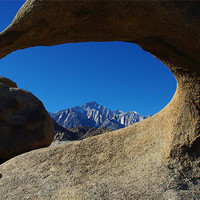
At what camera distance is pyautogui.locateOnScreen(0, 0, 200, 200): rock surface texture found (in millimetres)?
2463

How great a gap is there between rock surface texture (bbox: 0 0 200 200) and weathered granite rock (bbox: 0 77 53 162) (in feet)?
5.07

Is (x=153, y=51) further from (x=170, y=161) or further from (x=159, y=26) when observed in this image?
(x=170, y=161)

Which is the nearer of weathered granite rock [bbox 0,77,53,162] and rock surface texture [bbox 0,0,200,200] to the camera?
rock surface texture [bbox 0,0,200,200]

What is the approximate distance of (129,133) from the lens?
415 cm

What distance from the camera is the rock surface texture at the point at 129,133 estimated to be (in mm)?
2463

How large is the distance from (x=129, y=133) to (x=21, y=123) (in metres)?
3.33

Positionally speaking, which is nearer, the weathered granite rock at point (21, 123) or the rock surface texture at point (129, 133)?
the rock surface texture at point (129, 133)

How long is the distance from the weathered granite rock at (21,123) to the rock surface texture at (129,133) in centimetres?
154

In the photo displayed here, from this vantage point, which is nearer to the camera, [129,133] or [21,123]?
[129,133]

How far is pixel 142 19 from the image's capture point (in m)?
2.58

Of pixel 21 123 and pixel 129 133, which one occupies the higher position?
pixel 21 123

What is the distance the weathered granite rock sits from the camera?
563 cm

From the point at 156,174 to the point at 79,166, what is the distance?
1.31 metres

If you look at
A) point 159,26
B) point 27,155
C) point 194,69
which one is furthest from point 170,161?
point 27,155
